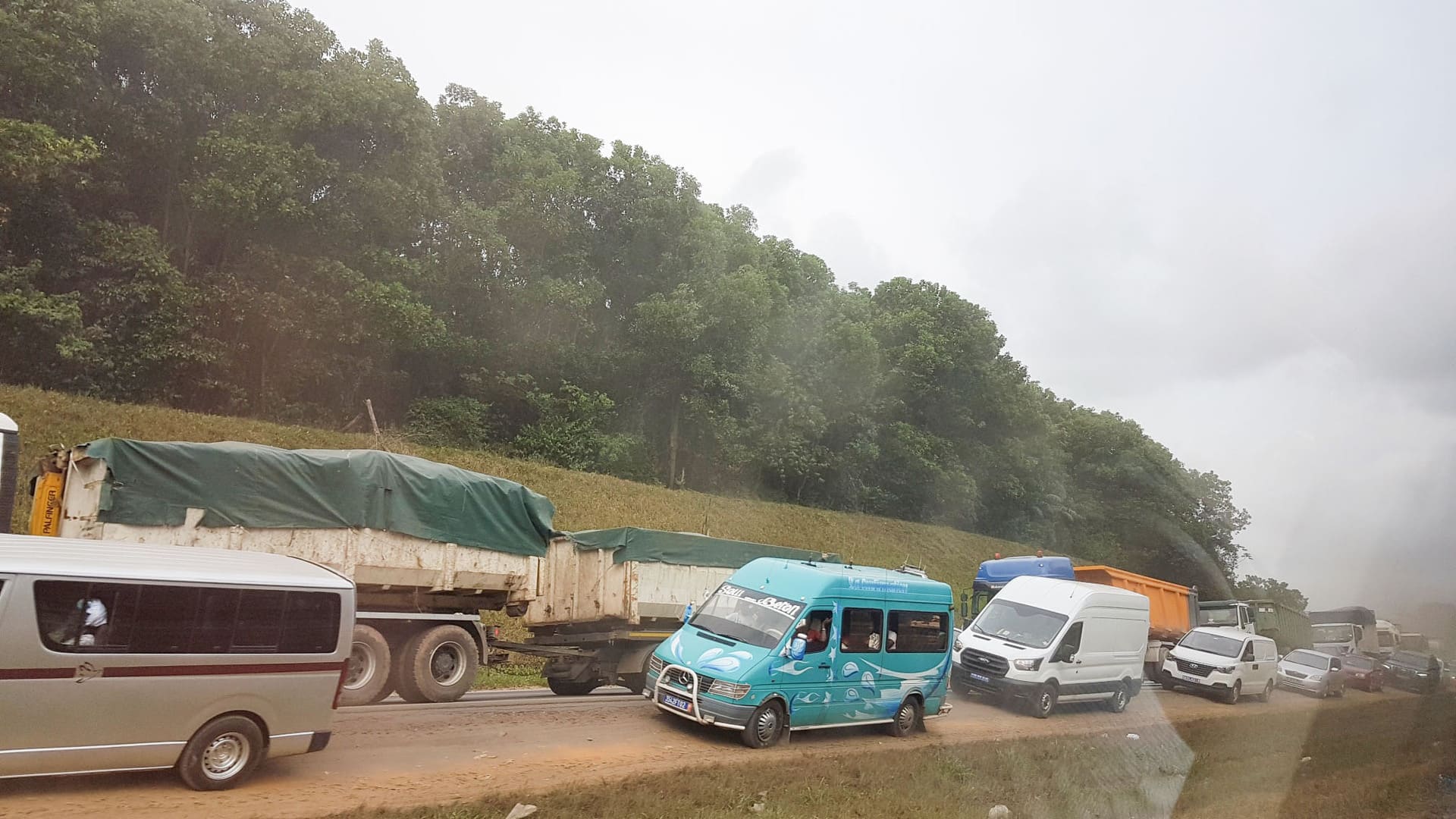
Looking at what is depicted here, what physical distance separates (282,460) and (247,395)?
2002cm

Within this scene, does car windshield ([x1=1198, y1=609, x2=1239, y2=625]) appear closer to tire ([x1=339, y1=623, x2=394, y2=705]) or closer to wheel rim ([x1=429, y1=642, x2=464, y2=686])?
wheel rim ([x1=429, y1=642, x2=464, y2=686])

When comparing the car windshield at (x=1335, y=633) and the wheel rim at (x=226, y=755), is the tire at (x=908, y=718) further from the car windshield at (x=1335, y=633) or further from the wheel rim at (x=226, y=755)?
the car windshield at (x=1335, y=633)

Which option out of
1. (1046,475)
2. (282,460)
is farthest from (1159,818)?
(1046,475)

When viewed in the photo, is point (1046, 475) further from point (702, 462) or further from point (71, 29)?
point (71, 29)

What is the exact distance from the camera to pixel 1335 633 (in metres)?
40.4

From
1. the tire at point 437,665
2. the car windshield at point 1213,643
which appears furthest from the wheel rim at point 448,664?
the car windshield at point 1213,643

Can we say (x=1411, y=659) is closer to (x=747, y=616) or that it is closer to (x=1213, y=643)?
(x=1213, y=643)

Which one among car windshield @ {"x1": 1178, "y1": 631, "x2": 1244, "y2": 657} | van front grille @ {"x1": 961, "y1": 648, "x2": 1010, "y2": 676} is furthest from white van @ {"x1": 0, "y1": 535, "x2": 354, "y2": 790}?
car windshield @ {"x1": 1178, "y1": 631, "x2": 1244, "y2": 657}

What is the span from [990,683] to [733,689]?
848 cm

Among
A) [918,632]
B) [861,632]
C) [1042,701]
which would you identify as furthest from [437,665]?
[1042,701]

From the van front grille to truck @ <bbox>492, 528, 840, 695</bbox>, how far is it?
6343 millimetres

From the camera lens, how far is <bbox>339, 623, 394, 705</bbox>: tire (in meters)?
12.8

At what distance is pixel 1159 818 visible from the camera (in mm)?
11523

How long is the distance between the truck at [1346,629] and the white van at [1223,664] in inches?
639
